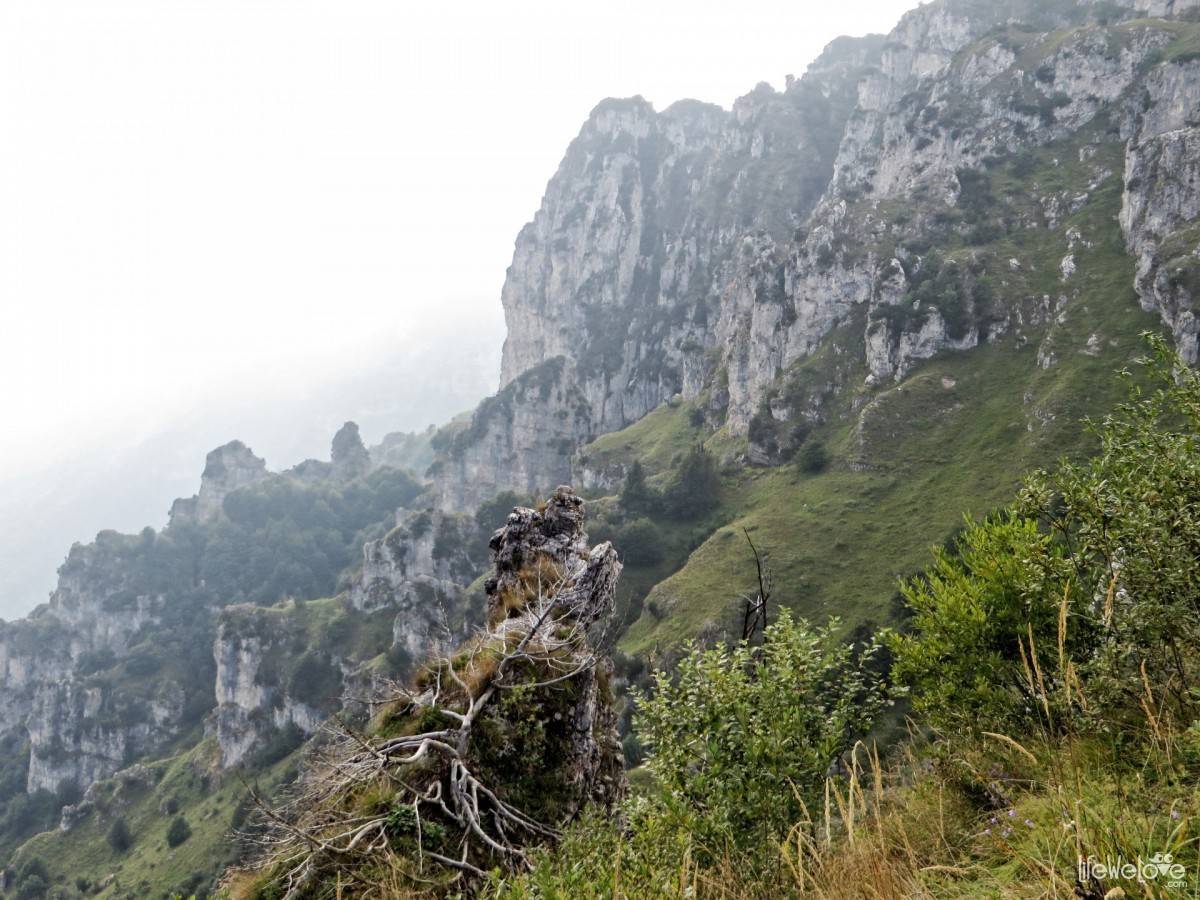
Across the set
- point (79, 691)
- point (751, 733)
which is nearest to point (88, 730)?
point (79, 691)

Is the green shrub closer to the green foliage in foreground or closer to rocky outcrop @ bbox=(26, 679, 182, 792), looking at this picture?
the green foliage in foreground

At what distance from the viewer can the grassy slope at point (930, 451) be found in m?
71.8

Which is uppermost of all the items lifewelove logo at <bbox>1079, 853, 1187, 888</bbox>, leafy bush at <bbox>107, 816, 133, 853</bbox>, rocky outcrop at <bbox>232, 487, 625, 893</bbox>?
lifewelove logo at <bbox>1079, 853, 1187, 888</bbox>

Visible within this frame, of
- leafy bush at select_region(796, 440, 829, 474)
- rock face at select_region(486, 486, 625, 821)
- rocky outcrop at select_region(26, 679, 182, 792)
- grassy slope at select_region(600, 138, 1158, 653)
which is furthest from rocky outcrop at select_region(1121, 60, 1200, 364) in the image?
rocky outcrop at select_region(26, 679, 182, 792)

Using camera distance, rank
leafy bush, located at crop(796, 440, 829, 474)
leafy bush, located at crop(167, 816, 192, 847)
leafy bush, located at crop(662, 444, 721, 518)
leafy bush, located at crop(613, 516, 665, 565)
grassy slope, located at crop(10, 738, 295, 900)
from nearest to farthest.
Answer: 1. grassy slope, located at crop(10, 738, 295, 900)
2. leafy bush, located at crop(796, 440, 829, 474)
3. leafy bush, located at crop(167, 816, 192, 847)
4. leafy bush, located at crop(613, 516, 665, 565)
5. leafy bush, located at crop(662, 444, 721, 518)

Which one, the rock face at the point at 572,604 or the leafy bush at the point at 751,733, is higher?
the leafy bush at the point at 751,733

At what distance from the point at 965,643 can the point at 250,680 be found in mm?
155102

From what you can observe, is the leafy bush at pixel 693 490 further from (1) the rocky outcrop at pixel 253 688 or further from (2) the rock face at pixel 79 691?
(2) the rock face at pixel 79 691

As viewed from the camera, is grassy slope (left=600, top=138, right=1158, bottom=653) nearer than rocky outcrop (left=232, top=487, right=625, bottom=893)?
No

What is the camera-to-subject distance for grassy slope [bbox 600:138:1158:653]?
235 ft

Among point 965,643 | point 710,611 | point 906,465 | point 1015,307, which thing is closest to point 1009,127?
point 1015,307

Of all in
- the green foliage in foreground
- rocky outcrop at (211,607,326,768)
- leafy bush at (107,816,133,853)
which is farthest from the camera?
rocky outcrop at (211,607,326,768)

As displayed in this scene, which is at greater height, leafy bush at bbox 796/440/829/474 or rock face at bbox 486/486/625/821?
rock face at bbox 486/486/625/821

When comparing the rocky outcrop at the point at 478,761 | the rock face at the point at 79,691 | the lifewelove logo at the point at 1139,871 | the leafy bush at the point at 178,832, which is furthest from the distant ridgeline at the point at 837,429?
the lifewelove logo at the point at 1139,871
